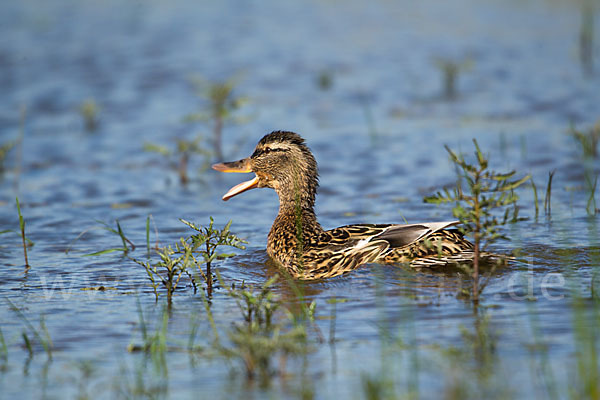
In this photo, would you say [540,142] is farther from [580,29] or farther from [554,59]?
[580,29]

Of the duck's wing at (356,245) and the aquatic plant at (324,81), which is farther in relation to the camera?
the aquatic plant at (324,81)

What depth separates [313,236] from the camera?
24.6 feet

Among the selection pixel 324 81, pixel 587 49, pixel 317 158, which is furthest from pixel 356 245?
pixel 587 49

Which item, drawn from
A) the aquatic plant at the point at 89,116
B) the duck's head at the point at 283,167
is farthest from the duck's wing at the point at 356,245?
the aquatic plant at the point at 89,116

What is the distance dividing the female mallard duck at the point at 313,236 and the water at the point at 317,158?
16 cm

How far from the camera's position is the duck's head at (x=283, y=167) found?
8117mm

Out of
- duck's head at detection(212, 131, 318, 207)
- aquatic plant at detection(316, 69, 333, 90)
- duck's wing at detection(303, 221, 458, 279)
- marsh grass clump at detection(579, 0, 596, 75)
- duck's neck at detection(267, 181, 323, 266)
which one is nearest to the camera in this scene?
duck's wing at detection(303, 221, 458, 279)

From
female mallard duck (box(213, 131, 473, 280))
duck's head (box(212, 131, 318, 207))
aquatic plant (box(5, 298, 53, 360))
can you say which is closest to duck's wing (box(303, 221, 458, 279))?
female mallard duck (box(213, 131, 473, 280))

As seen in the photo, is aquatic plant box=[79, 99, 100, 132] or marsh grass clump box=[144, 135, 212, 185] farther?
aquatic plant box=[79, 99, 100, 132]

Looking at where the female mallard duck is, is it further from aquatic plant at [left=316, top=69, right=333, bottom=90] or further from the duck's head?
aquatic plant at [left=316, top=69, right=333, bottom=90]

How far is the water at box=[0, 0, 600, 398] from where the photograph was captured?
496cm

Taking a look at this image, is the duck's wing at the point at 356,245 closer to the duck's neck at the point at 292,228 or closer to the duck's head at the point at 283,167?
the duck's neck at the point at 292,228

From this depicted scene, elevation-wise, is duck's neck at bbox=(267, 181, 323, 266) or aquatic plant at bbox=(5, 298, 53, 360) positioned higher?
duck's neck at bbox=(267, 181, 323, 266)

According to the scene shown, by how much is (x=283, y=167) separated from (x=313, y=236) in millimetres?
958
